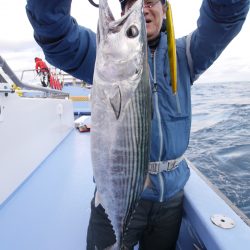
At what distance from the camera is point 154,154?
157 centimetres

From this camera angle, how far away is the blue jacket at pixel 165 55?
122 centimetres

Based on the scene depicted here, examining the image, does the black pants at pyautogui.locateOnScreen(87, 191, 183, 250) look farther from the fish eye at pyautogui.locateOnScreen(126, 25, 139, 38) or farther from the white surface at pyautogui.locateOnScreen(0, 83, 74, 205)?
the white surface at pyautogui.locateOnScreen(0, 83, 74, 205)

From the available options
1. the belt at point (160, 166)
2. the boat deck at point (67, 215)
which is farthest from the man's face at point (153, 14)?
the boat deck at point (67, 215)

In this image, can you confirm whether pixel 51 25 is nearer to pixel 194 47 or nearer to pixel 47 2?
pixel 47 2

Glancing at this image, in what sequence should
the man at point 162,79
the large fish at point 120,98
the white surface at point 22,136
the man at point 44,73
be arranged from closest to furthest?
the large fish at point 120,98 < the man at point 162,79 < the white surface at point 22,136 < the man at point 44,73

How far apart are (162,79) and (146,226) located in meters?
0.85

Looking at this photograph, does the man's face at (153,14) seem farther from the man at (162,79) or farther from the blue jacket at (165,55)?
the blue jacket at (165,55)

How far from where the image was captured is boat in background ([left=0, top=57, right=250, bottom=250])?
1.79 meters

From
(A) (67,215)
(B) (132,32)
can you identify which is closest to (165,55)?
(B) (132,32)

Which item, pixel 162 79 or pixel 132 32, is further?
pixel 162 79

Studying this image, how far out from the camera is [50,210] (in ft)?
8.18

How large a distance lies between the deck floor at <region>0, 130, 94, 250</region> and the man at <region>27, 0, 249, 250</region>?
0.51m

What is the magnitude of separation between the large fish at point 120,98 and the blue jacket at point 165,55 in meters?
0.30

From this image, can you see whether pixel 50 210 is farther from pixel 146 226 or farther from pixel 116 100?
pixel 116 100
